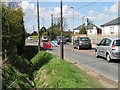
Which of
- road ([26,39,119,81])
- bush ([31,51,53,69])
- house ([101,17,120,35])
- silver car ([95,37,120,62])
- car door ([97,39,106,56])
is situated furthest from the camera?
house ([101,17,120,35])

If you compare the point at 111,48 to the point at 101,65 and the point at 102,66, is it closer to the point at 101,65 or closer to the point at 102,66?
the point at 101,65

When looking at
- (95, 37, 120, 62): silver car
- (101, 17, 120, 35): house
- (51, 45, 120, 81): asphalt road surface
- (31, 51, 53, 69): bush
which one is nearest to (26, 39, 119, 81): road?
(51, 45, 120, 81): asphalt road surface

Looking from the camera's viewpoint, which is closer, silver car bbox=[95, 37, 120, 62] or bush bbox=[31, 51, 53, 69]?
silver car bbox=[95, 37, 120, 62]

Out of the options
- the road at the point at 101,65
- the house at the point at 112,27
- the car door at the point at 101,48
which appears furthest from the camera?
the house at the point at 112,27

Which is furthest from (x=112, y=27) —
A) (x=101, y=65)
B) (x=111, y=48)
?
(x=101, y=65)

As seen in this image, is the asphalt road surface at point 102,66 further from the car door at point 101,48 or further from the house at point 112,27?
the house at point 112,27

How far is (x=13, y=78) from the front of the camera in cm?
830

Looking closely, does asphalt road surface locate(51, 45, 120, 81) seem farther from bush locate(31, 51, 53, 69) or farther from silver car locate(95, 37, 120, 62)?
bush locate(31, 51, 53, 69)

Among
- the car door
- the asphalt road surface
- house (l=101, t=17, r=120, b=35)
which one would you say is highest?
house (l=101, t=17, r=120, b=35)

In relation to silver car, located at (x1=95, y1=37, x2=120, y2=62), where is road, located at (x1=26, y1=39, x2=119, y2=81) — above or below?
below

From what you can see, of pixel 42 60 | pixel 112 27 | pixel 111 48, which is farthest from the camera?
pixel 112 27

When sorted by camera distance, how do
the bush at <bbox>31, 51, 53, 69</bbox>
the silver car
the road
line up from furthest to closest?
the bush at <bbox>31, 51, 53, 69</bbox> → the silver car → the road

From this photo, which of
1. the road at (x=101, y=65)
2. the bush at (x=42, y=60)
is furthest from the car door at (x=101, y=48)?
the bush at (x=42, y=60)

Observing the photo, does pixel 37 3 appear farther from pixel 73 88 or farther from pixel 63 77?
pixel 73 88
